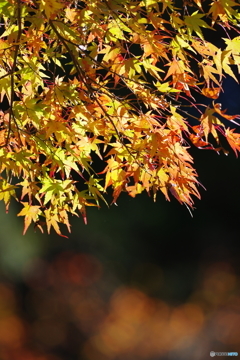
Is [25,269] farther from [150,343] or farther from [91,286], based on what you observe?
[150,343]

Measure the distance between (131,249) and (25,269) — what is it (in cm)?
Result: 90

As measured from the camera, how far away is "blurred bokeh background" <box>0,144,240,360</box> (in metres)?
3.80

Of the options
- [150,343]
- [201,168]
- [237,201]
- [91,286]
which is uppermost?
[201,168]

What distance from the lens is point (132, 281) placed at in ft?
12.8

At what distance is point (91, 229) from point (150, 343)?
44.1 inches

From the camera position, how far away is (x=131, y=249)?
383 cm

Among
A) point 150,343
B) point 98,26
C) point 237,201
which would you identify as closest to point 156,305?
point 150,343

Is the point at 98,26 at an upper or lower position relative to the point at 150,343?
upper

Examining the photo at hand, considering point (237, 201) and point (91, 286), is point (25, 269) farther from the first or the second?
point (237, 201)

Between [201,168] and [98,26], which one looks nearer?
[98,26]

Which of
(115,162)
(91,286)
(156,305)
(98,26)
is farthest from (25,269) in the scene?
(98,26)

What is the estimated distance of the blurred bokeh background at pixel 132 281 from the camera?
3.80 meters

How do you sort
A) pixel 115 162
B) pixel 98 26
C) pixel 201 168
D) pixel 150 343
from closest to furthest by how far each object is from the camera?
pixel 98 26 → pixel 115 162 → pixel 201 168 → pixel 150 343

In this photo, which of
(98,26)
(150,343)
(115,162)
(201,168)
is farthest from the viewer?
(150,343)
